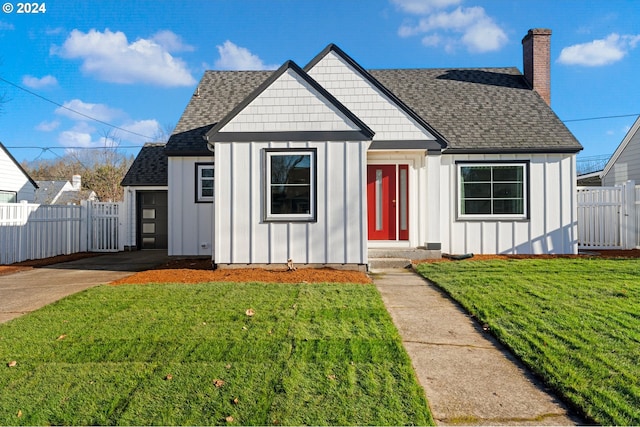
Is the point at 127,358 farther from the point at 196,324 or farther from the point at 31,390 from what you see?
the point at 196,324

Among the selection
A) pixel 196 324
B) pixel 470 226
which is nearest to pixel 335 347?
pixel 196 324

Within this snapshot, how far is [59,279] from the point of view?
26.5 ft

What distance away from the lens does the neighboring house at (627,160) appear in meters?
15.1

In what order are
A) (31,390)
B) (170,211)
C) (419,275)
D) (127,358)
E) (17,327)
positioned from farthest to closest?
(170,211) → (419,275) → (17,327) → (127,358) → (31,390)

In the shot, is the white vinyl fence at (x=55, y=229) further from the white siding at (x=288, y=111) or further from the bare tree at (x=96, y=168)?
the bare tree at (x=96, y=168)

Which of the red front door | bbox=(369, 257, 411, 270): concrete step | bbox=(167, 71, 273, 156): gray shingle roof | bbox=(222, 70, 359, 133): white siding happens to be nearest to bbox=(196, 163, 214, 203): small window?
bbox=(167, 71, 273, 156): gray shingle roof

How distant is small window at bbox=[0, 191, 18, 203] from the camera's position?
16225 millimetres

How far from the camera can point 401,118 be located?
9.75m

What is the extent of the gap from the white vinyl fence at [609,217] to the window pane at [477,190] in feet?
12.4

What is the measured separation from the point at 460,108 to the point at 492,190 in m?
3.03

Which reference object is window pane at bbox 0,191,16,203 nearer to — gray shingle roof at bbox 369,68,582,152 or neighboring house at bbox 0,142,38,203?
neighboring house at bbox 0,142,38,203

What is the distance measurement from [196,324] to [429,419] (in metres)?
3.04

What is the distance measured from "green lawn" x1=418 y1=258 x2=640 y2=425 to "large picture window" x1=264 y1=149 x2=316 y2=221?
2.96m

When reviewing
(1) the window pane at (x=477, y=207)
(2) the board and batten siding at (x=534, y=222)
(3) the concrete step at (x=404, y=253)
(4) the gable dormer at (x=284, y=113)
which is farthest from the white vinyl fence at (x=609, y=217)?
(4) the gable dormer at (x=284, y=113)
